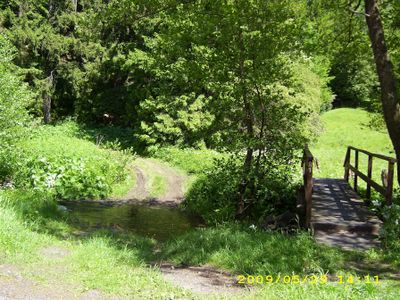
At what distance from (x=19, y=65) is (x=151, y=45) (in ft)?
34.3

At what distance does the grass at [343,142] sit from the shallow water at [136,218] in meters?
8.23

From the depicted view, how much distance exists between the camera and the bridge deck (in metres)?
7.77

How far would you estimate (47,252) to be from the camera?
712cm

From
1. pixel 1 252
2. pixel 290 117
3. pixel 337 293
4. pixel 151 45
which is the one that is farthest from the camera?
pixel 151 45

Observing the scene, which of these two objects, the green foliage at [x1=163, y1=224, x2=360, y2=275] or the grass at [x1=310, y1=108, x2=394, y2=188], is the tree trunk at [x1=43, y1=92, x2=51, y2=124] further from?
the green foliage at [x1=163, y1=224, x2=360, y2=275]

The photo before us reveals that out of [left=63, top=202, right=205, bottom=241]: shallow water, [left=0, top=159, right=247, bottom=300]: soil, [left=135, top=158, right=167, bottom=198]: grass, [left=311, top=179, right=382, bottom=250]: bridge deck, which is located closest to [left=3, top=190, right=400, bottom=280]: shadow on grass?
[left=0, top=159, right=247, bottom=300]: soil

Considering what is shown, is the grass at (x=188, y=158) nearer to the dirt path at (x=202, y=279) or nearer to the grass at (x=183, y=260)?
the grass at (x=183, y=260)

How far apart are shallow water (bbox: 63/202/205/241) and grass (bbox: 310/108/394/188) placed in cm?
823

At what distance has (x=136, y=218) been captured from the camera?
13266 millimetres

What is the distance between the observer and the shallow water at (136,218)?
11633 mm

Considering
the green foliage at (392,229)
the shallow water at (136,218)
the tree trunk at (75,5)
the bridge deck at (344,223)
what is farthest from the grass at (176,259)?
the tree trunk at (75,5)

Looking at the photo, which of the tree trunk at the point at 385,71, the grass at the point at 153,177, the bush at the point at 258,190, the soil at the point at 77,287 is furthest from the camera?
the grass at the point at 153,177

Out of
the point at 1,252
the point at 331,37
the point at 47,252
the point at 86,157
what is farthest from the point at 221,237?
the point at 86,157

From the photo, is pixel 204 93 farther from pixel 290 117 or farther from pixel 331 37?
pixel 290 117
